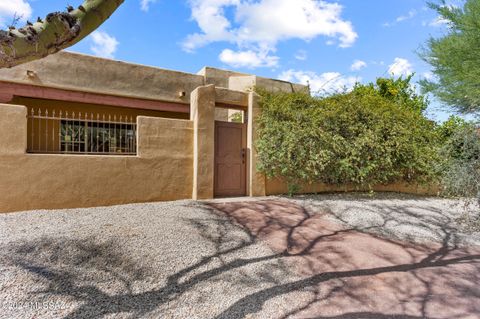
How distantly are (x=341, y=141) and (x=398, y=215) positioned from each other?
259 cm

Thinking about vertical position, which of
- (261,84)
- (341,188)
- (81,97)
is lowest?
(341,188)

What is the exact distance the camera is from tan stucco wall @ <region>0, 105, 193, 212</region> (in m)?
6.14

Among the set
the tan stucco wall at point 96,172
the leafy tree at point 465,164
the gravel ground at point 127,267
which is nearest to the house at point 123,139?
the tan stucco wall at point 96,172

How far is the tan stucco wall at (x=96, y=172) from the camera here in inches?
242

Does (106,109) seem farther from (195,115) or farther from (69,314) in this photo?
(69,314)

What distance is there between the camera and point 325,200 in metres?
8.84

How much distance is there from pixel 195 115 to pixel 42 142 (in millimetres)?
5635

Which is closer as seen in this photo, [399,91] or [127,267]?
[127,267]

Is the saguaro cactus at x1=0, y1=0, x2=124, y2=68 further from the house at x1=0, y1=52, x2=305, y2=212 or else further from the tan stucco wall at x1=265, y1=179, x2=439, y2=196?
the tan stucco wall at x1=265, y1=179, x2=439, y2=196

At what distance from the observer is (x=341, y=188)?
33.9ft

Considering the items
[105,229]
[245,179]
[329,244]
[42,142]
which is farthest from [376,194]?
[42,142]

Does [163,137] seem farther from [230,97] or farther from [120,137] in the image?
[120,137]

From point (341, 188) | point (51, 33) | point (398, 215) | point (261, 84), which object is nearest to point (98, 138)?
point (261, 84)

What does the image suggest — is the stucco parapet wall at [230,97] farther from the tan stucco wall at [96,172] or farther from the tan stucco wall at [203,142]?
the tan stucco wall at [96,172]
